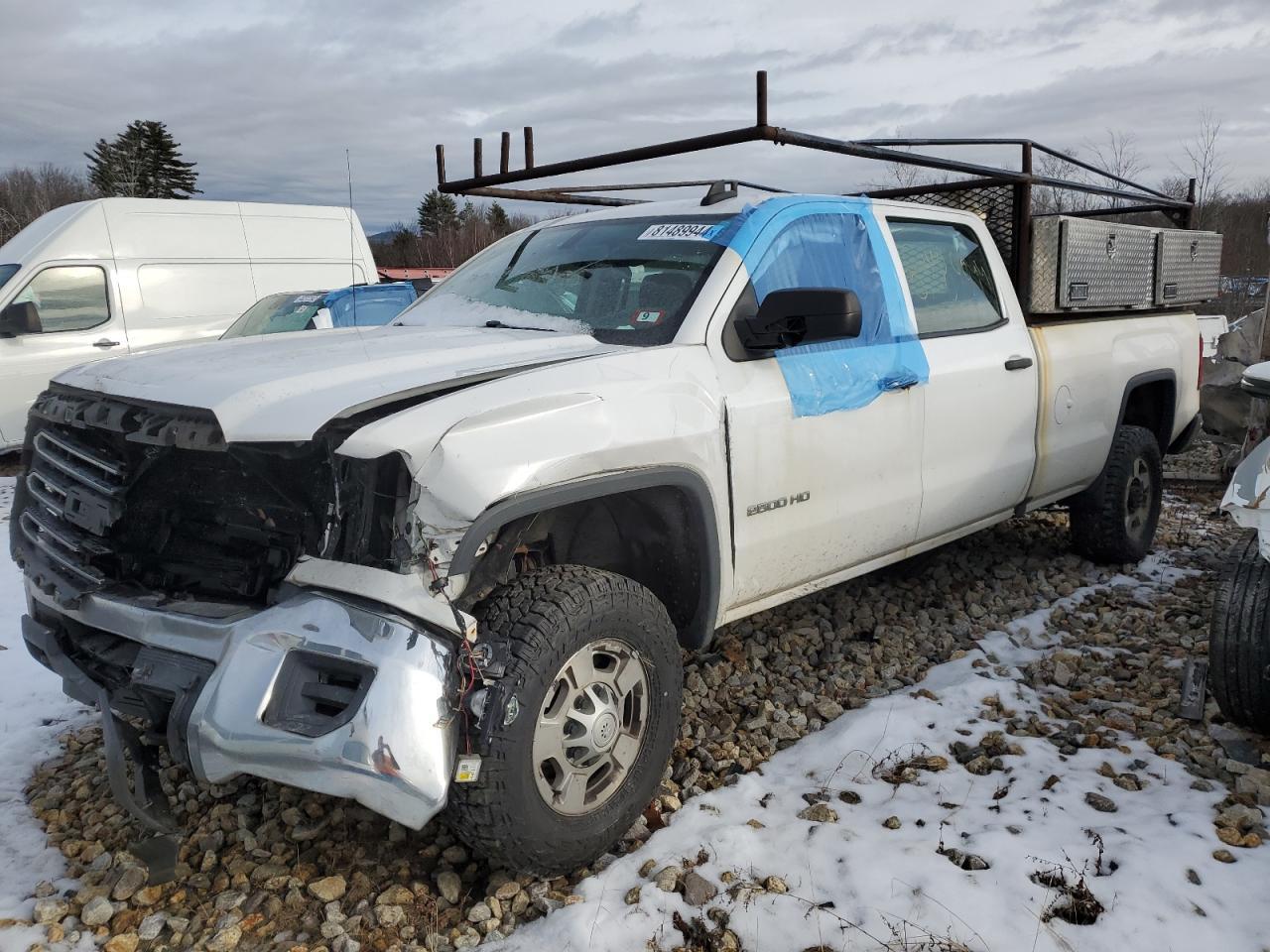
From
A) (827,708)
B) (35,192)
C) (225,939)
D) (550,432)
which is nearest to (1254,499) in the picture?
(827,708)

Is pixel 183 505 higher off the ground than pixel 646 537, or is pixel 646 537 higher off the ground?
→ pixel 183 505

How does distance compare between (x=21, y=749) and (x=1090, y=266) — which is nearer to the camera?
(x=21, y=749)

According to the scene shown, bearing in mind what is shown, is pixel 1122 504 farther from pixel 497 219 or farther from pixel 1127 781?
pixel 497 219

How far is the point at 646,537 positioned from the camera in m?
3.06

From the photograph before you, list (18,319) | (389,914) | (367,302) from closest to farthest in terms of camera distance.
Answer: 1. (389,914)
2. (18,319)
3. (367,302)

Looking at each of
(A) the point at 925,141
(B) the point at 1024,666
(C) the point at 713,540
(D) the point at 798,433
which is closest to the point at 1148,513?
(B) the point at 1024,666

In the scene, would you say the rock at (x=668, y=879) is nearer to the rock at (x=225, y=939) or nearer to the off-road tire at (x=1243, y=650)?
the rock at (x=225, y=939)

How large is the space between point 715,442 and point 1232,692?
6.63 ft

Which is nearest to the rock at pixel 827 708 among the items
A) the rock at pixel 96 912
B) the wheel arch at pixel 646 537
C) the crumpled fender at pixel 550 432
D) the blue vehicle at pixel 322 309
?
the wheel arch at pixel 646 537

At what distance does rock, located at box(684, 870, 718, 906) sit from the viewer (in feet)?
8.32

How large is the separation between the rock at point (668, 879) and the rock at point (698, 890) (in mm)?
24

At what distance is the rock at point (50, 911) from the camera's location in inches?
101

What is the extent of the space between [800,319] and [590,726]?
4.74 ft

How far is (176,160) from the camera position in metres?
54.0
